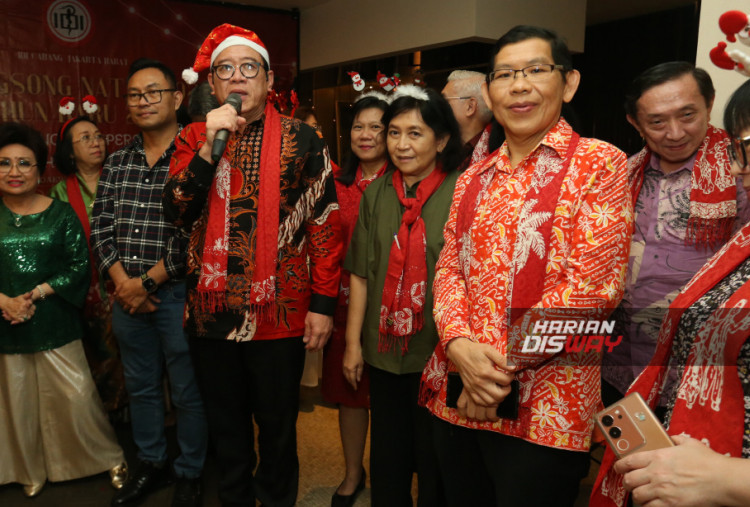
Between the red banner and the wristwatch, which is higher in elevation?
the red banner

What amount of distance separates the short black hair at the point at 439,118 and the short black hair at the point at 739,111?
1.02 meters

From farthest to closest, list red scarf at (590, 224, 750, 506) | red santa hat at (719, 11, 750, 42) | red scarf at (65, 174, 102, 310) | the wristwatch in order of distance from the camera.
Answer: red scarf at (65, 174, 102, 310) → the wristwatch → red santa hat at (719, 11, 750, 42) → red scarf at (590, 224, 750, 506)

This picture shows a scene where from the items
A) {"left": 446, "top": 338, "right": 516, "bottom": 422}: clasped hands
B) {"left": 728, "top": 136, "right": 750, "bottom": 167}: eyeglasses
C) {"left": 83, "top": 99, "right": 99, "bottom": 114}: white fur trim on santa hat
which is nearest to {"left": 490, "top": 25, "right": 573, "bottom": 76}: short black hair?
{"left": 728, "top": 136, "right": 750, "bottom": 167}: eyeglasses

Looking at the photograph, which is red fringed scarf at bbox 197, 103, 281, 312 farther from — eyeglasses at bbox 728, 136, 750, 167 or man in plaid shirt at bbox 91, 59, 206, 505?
eyeglasses at bbox 728, 136, 750, 167

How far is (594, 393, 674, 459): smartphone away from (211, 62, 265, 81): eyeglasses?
1.51 meters

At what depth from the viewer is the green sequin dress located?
241 cm

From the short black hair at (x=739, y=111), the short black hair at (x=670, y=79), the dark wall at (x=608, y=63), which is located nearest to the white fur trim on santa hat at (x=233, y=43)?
the short black hair at (x=670, y=79)

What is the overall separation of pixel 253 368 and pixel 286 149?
769 mm

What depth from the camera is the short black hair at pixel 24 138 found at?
2441 millimetres

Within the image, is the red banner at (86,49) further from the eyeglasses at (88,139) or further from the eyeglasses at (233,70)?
the eyeglasses at (233,70)

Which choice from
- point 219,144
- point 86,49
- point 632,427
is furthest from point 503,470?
point 86,49

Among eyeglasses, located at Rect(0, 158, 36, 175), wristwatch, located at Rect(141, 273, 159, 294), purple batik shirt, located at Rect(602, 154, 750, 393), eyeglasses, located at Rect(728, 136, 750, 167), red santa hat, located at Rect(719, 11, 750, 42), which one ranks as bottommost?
wristwatch, located at Rect(141, 273, 159, 294)

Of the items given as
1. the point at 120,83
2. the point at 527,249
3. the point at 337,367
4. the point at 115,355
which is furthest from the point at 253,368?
the point at 120,83

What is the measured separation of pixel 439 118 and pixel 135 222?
1.31 m
